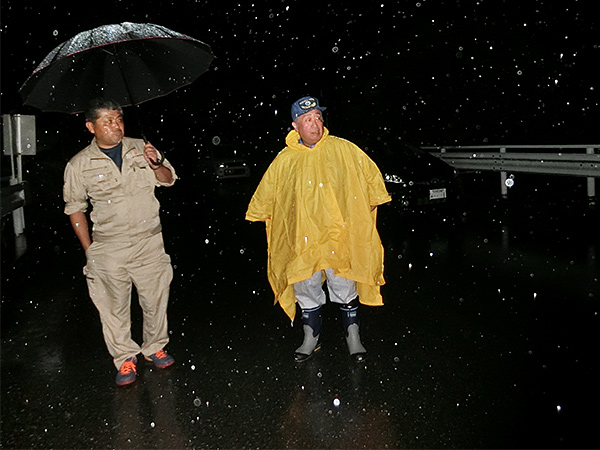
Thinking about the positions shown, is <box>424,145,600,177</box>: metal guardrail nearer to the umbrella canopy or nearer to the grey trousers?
the grey trousers

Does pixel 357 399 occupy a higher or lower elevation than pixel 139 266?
lower

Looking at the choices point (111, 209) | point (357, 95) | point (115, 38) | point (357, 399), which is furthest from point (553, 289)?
point (357, 95)

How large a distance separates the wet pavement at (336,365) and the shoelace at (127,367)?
107mm

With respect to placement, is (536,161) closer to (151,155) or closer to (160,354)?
(160,354)

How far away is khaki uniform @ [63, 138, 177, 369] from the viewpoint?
4.42 m

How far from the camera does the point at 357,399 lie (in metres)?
4.00

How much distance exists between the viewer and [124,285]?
460cm

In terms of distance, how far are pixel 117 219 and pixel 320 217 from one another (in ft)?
4.82

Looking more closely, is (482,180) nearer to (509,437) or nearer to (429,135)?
(429,135)

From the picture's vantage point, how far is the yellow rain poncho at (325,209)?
4.59 metres

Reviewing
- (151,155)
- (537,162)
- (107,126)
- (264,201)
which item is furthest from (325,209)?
(537,162)

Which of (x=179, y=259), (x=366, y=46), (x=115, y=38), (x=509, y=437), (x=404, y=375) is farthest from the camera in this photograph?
(x=366, y=46)

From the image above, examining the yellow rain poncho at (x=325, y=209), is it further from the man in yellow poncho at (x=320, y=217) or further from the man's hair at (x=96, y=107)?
the man's hair at (x=96, y=107)

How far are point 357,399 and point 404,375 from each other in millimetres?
503
